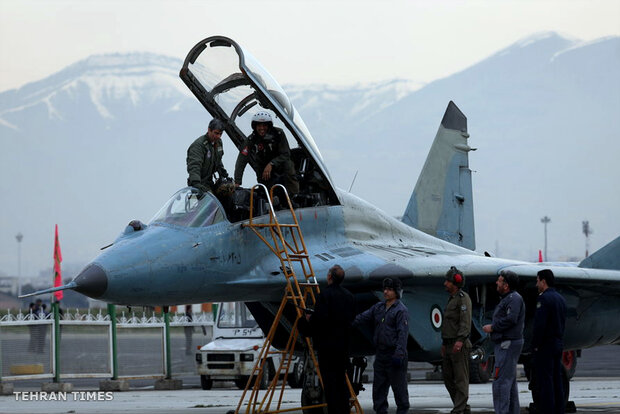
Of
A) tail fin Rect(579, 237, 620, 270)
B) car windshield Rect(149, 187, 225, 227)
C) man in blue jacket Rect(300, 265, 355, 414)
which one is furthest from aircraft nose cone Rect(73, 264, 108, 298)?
tail fin Rect(579, 237, 620, 270)

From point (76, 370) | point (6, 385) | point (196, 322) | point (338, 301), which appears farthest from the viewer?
point (196, 322)

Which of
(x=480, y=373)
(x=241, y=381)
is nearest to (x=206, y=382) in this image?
(x=241, y=381)

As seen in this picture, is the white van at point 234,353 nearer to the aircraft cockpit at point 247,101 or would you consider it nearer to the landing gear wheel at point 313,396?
the aircraft cockpit at point 247,101

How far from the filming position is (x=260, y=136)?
519 inches

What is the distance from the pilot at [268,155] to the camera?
42.4ft

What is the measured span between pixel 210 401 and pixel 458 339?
229 inches

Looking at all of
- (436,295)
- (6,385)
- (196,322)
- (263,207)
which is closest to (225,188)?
(263,207)

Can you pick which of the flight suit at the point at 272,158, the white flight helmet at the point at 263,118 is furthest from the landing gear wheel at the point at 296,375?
the white flight helmet at the point at 263,118

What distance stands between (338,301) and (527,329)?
12.5 feet

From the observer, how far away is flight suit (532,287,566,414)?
34.8 feet

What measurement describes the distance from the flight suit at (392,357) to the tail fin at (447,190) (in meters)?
6.71

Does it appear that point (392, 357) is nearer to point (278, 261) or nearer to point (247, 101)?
point (278, 261)

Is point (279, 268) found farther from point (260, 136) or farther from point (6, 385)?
point (6, 385)

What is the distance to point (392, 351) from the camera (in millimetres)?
11406
